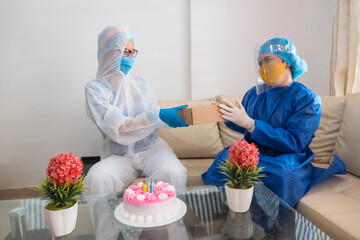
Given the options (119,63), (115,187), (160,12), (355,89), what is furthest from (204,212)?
(160,12)

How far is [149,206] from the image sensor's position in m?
1.02

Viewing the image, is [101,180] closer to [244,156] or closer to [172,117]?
[172,117]

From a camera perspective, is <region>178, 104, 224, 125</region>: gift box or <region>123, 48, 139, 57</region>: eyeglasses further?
<region>123, 48, 139, 57</region>: eyeglasses

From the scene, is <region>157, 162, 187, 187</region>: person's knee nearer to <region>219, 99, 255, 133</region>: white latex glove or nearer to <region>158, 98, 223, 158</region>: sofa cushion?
<region>219, 99, 255, 133</region>: white latex glove

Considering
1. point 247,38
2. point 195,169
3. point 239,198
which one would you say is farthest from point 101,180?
point 247,38

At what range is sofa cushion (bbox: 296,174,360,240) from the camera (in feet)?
3.49

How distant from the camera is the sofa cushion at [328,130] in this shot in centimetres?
186

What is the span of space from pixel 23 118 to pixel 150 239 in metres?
2.05

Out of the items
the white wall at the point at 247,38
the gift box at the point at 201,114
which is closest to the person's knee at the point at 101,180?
the gift box at the point at 201,114

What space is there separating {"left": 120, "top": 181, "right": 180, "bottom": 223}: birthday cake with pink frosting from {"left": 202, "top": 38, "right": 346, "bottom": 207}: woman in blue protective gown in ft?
1.61

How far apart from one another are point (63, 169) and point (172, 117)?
2.38ft

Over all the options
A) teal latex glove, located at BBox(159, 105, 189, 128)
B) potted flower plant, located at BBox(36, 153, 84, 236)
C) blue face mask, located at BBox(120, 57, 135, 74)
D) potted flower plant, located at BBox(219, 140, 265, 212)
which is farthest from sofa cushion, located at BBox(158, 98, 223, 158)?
potted flower plant, located at BBox(36, 153, 84, 236)

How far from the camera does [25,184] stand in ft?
8.27

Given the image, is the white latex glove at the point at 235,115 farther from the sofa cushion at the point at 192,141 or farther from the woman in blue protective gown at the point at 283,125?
the sofa cushion at the point at 192,141
